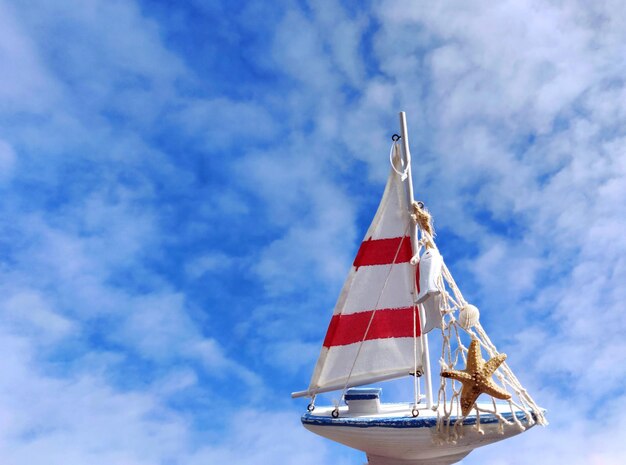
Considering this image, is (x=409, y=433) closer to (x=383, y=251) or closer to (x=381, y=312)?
(x=381, y=312)

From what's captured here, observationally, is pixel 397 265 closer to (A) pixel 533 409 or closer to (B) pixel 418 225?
(B) pixel 418 225

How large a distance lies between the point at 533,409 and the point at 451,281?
258 cm

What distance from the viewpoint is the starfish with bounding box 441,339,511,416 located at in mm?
8812

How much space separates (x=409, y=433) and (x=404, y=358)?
2137 millimetres

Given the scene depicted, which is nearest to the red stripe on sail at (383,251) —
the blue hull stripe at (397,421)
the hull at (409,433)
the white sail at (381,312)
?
the white sail at (381,312)

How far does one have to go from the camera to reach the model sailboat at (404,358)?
30.6 feet

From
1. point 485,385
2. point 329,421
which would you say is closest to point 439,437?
point 485,385

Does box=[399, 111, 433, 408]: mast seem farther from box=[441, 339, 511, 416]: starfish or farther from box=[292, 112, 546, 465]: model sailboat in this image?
box=[441, 339, 511, 416]: starfish

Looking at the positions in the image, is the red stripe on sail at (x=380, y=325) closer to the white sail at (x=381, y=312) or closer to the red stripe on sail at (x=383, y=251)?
the white sail at (x=381, y=312)

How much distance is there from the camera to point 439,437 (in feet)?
31.0

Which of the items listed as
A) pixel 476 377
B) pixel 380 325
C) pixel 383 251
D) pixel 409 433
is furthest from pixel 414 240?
pixel 409 433

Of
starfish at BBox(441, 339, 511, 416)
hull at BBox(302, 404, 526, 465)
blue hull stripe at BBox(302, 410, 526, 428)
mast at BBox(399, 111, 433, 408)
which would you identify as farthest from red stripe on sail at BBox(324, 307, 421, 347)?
starfish at BBox(441, 339, 511, 416)

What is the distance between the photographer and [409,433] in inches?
383

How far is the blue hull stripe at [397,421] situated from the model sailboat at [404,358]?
18 millimetres
